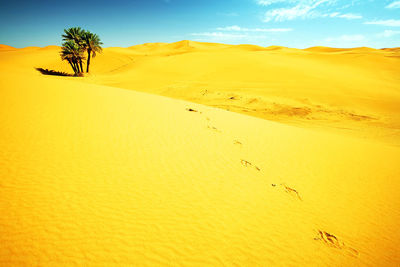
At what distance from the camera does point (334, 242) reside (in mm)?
3465

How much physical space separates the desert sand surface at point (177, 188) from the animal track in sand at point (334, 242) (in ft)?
0.07

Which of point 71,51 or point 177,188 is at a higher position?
point 71,51

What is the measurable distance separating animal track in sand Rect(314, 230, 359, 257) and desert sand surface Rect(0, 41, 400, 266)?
2cm

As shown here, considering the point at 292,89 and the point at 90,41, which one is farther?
the point at 90,41

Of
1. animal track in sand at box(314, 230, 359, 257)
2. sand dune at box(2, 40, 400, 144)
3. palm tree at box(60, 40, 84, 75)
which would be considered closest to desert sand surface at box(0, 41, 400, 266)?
animal track in sand at box(314, 230, 359, 257)

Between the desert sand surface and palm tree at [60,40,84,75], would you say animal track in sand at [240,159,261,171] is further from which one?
palm tree at [60,40,84,75]

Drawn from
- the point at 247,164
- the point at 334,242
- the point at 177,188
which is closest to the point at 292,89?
the point at 247,164

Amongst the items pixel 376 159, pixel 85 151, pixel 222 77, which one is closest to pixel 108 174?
pixel 85 151

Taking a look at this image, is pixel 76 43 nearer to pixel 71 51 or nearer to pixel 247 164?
pixel 71 51

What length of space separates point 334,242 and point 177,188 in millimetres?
3287

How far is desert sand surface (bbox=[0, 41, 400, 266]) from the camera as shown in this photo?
9.24 ft

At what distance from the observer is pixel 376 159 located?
681 centimetres

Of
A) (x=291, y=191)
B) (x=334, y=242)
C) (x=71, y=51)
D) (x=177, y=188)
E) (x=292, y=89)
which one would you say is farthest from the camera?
(x=71, y=51)

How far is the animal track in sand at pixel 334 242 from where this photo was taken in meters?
3.38
